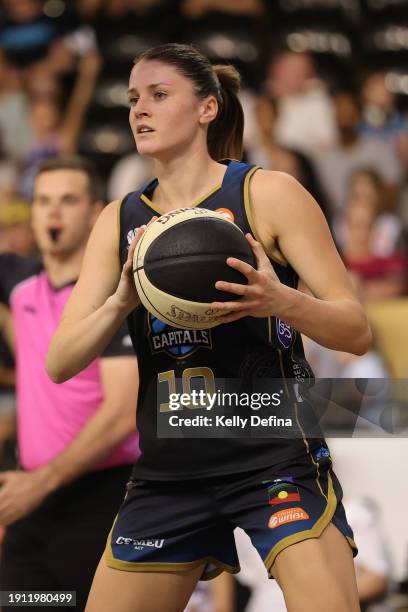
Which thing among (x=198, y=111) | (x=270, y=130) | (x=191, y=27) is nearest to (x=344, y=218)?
(x=270, y=130)

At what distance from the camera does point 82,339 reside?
2.69 meters

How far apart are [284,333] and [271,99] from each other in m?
5.61

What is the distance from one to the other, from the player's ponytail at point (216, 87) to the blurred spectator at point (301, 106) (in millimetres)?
4820

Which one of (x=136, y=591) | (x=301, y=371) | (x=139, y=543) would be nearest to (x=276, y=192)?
(x=301, y=371)

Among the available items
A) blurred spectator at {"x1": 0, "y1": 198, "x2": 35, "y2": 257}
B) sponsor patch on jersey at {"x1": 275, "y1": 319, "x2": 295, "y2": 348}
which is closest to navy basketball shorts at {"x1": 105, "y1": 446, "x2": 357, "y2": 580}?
sponsor patch on jersey at {"x1": 275, "y1": 319, "x2": 295, "y2": 348}

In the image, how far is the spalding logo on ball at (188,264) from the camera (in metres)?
2.38

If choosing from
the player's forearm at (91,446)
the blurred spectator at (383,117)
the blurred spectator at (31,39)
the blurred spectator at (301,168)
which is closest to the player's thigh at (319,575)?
the player's forearm at (91,446)

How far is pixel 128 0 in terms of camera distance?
9.41m

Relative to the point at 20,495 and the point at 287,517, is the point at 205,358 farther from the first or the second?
the point at 20,495

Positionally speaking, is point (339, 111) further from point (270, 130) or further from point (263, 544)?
point (263, 544)

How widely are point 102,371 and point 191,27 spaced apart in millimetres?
6191

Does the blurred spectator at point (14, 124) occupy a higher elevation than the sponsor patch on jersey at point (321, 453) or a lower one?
lower

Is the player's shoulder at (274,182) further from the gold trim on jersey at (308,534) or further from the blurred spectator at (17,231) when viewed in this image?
the blurred spectator at (17,231)

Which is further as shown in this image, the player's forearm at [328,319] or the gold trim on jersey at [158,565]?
the gold trim on jersey at [158,565]
